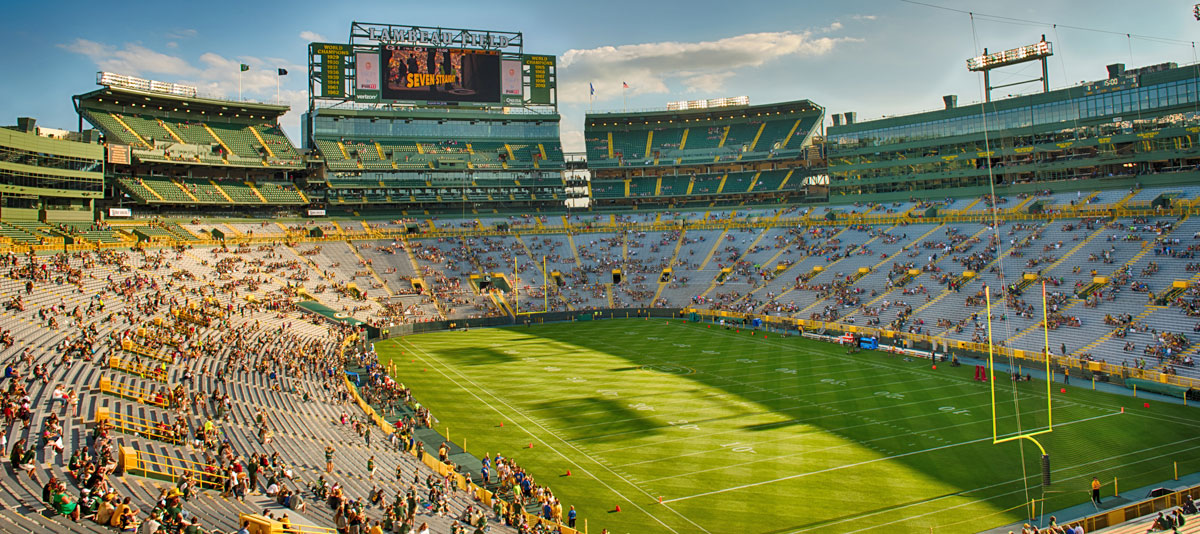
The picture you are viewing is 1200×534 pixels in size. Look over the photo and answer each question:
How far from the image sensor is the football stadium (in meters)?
22.0

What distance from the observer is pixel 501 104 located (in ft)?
293

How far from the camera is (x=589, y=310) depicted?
220 ft

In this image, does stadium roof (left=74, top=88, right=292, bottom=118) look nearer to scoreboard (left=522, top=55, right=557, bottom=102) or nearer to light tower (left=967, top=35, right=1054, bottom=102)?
scoreboard (left=522, top=55, right=557, bottom=102)

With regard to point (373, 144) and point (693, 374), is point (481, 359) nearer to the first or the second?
point (693, 374)

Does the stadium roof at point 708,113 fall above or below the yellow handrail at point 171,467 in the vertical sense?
above

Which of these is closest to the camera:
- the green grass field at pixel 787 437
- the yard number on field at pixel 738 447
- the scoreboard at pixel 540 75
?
the green grass field at pixel 787 437

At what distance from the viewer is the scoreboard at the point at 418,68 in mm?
83812

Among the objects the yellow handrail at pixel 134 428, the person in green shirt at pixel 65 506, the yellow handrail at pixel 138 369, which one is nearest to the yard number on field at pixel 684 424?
the yellow handrail at pixel 134 428

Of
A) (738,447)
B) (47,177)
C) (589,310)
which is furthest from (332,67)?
(738,447)

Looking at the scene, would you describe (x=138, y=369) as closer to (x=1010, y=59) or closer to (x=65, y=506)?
(x=65, y=506)

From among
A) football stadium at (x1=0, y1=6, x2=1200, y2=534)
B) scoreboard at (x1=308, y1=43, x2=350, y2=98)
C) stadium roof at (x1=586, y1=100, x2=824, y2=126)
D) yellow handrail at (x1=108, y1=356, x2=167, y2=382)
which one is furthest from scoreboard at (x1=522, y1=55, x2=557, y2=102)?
yellow handrail at (x1=108, y1=356, x2=167, y2=382)

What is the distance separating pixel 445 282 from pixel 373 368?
31459mm

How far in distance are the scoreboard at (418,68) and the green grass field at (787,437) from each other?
4637 cm

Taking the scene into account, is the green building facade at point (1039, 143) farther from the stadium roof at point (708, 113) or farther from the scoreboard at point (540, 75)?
the scoreboard at point (540, 75)
